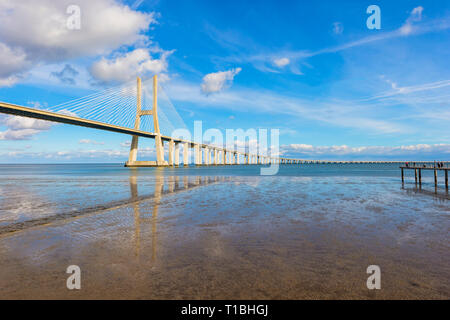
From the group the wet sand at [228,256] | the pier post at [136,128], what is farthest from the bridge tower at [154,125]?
the wet sand at [228,256]

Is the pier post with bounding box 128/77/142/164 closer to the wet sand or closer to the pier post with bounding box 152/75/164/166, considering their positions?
the pier post with bounding box 152/75/164/166

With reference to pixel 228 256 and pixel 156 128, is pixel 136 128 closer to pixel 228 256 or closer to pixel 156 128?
pixel 156 128

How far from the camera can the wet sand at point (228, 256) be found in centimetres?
450

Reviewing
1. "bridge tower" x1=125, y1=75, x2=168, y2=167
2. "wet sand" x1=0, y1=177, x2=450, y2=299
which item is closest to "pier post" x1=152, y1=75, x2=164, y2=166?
"bridge tower" x1=125, y1=75, x2=168, y2=167

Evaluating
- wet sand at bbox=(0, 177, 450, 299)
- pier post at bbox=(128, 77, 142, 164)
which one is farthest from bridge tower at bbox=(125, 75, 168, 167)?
wet sand at bbox=(0, 177, 450, 299)

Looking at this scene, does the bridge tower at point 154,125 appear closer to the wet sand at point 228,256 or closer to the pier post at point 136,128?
the pier post at point 136,128

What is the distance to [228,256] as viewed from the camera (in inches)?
247

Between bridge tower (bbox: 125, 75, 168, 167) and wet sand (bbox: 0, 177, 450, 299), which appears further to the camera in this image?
bridge tower (bbox: 125, 75, 168, 167)

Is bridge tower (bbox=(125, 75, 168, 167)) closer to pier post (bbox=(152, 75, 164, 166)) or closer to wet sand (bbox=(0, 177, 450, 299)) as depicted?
pier post (bbox=(152, 75, 164, 166))

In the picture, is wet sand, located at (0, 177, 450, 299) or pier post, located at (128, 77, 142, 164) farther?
pier post, located at (128, 77, 142, 164)

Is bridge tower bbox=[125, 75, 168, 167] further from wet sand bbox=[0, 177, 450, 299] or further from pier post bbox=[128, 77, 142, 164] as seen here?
wet sand bbox=[0, 177, 450, 299]

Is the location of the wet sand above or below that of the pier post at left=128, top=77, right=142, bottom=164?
below

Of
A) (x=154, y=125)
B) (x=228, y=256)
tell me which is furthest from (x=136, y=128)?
(x=228, y=256)

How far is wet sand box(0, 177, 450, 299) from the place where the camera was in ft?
14.8
